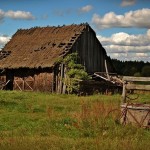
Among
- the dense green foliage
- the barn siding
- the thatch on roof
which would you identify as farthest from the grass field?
the dense green foliage

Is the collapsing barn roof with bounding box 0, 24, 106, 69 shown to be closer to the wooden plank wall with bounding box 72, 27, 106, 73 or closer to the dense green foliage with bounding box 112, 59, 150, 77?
the wooden plank wall with bounding box 72, 27, 106, 73

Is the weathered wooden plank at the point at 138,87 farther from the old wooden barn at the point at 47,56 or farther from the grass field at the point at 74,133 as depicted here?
the old wooden barn at the point at 47,56

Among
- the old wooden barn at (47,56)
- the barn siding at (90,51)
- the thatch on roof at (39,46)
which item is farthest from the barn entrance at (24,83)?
the barn siding at (90,51)

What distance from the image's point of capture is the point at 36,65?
35312mm

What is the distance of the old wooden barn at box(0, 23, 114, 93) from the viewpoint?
1394 inches

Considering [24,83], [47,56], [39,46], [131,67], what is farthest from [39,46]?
[131,67]

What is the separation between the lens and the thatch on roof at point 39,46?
3616 cm

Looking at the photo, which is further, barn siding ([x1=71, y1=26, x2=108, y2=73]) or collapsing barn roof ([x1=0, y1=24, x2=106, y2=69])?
barn siding ([x1=71, y1=26, x2=108, y2=73])

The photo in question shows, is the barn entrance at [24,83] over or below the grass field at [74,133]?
over

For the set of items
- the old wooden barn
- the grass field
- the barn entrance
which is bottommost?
the grass field

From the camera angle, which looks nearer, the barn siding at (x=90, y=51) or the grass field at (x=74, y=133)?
the grass field at (x=74, y=133)

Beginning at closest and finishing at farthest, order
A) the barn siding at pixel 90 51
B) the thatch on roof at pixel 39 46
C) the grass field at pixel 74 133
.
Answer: the grass field at pixel 74 133 → the thatch on roof at pixel 39 46 → the barn siding at pixel 90 51

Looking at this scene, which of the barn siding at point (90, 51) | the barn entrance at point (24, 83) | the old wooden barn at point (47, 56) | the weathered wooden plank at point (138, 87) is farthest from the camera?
the barn siding at point (90, 51)

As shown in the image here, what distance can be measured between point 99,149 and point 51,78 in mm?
25785
